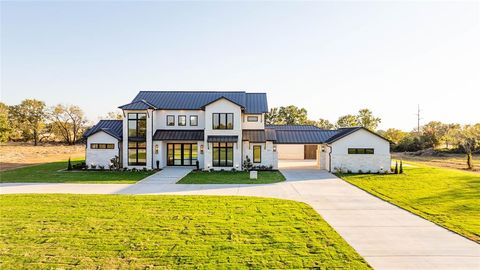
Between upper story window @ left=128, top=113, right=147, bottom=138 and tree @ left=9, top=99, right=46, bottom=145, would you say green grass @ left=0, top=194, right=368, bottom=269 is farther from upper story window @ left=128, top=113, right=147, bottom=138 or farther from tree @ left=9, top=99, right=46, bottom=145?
tree @ left=9, top=99, right=46, bottom=145

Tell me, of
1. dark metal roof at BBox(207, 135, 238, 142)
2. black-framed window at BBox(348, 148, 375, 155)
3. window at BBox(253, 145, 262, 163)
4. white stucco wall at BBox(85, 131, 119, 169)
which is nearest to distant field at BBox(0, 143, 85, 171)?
white stucco wall at BBox(85, 131, 119, 169)

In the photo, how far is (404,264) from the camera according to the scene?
7.18 m

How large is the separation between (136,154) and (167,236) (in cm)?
1788

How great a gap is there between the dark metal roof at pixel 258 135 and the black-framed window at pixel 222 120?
186 cm

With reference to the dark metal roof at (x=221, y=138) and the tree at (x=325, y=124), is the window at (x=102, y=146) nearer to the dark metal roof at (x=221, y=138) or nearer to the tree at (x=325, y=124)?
the dark metal roof at (x=221, y=138)

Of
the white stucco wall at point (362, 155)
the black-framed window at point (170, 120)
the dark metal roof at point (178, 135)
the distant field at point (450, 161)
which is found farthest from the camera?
the distant field at point (450, 161)

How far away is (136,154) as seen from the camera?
83.0 ft

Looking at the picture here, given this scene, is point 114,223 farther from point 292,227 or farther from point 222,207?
point 292,227

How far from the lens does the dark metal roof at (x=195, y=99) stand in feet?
89.7

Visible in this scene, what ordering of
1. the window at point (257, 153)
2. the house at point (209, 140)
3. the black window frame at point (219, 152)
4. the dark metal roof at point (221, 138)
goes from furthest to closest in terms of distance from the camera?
the window at point (257, 153) < the black window frame at point (219, 152) < the dark metal roof at point (221, 138) < the house at point (209, 140)

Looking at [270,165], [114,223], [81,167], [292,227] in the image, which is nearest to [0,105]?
[81,167]

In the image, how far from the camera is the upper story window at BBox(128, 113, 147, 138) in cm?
2531

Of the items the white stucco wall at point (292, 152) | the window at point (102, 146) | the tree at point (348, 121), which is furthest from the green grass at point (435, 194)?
the tree at point (348, 121)

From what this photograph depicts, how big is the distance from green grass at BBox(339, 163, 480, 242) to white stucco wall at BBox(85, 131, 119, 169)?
63.6ft
